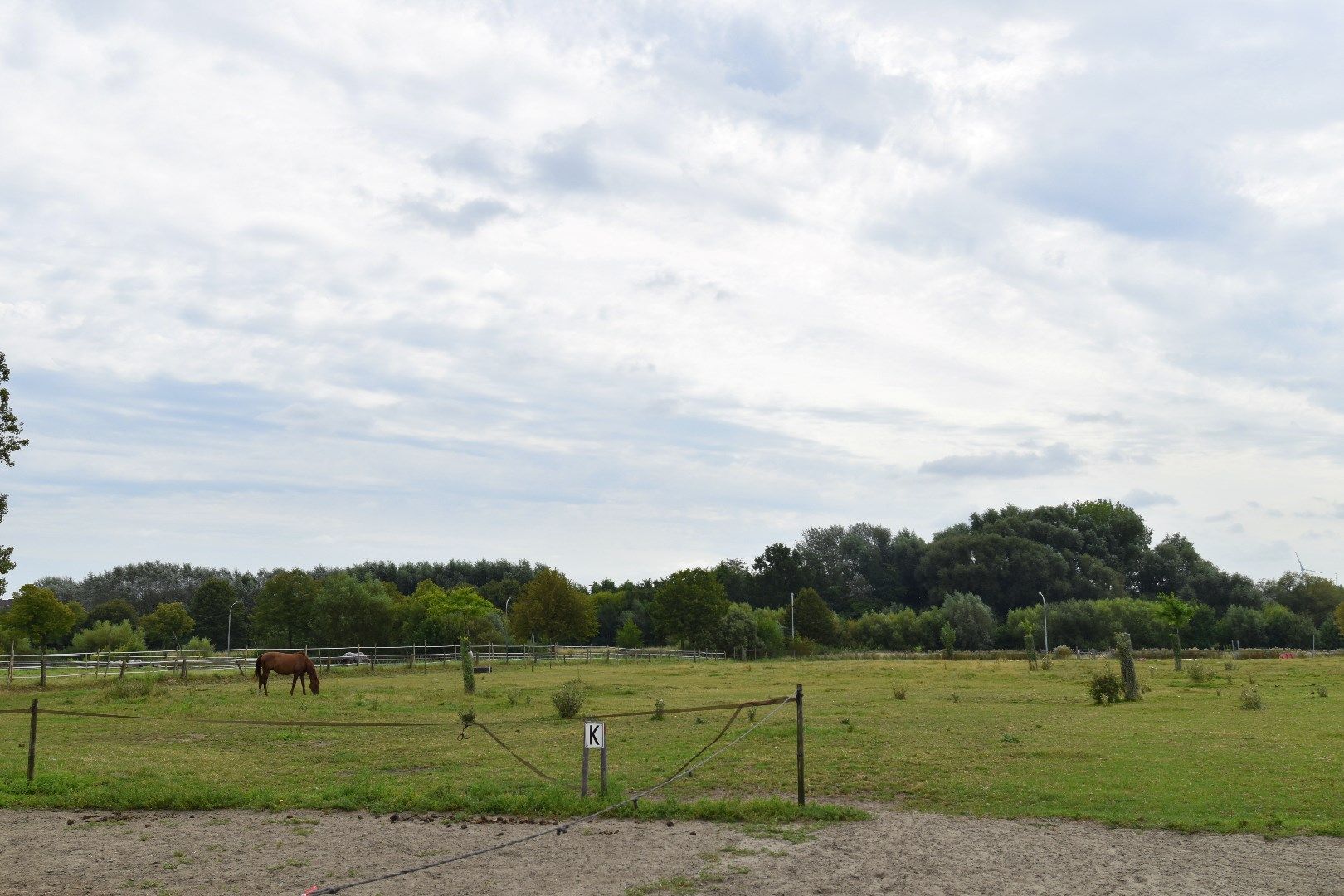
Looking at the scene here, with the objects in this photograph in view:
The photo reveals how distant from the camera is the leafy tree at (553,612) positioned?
85.9m

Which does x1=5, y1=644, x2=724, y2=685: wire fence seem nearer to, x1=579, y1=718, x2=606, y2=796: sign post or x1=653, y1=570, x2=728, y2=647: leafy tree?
x1=653, y1=570, x2=728, y2=647: leafy tree

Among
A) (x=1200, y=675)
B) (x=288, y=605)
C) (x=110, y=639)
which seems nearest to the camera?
(x=1200, y=675)

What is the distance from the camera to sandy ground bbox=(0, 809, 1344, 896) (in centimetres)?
934

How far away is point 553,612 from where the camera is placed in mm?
85875

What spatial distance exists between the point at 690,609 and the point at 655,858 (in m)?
75.9

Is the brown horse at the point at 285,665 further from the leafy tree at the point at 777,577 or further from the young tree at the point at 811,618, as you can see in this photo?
the leafy tree at the point at 777,577

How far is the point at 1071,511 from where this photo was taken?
134375 mm

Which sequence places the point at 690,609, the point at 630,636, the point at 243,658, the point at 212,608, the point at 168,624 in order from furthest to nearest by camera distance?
the point at 212,608, the point at 630,636, the point at 168,624, the point at 690,609, the point at 243,658

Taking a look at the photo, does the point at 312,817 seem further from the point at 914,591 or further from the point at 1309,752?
the point at 914,591

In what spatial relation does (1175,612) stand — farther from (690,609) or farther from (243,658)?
(243,658)

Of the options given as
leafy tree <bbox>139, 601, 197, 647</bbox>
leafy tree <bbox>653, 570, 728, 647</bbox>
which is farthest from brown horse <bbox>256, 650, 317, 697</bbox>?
leafy tree <bbox>139, 601, 197, 647</bbox>

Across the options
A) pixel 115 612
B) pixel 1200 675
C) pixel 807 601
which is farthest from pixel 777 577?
pixel 1200 675

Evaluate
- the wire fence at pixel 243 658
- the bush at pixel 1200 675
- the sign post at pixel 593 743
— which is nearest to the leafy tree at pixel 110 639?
the wire fence at pixel 243 658

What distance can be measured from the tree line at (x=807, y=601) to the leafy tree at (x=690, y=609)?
0.15 metres
